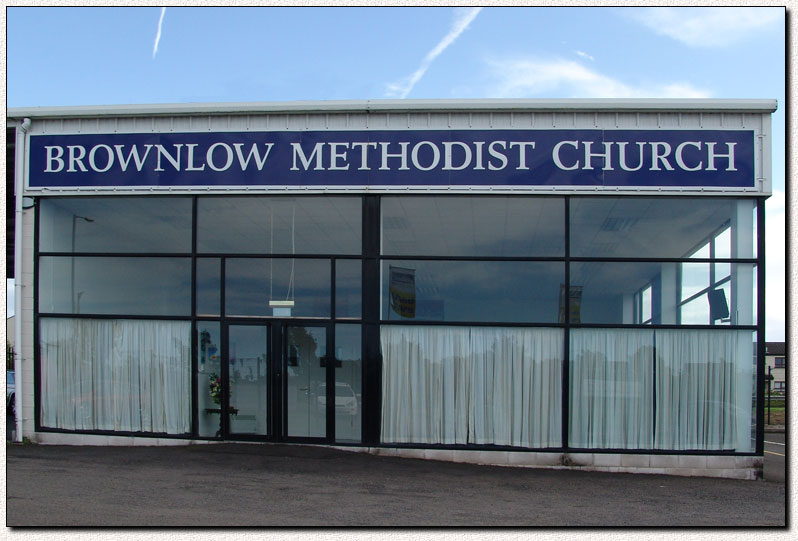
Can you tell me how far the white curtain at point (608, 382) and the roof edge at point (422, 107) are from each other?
328cm

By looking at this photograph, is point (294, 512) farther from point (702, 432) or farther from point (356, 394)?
point (702, 432)

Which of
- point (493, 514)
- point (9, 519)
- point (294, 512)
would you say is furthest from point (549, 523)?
point (9, 519)

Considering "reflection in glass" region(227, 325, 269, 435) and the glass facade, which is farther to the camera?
"reflection in glass" region(227, 325, 269, 435)

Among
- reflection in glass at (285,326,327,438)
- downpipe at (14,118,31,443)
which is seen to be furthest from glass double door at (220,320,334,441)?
downpipe at (14,118,31,443)

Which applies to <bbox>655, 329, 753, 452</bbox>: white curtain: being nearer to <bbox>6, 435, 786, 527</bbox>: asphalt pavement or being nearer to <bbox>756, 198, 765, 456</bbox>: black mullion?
<bbox>756, 198, 765, 456</bbox>: black mullion

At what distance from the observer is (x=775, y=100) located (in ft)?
30.3

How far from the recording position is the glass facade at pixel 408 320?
946cm

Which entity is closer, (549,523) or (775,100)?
(549,523)

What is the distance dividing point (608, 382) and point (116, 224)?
25.8ft

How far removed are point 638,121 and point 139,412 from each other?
8.69 meters

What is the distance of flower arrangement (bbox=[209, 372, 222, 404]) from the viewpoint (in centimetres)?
993

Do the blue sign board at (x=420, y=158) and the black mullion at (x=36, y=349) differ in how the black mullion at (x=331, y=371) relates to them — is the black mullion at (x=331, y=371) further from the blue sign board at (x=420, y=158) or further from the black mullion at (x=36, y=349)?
the black mullion at (x=36, y=349)

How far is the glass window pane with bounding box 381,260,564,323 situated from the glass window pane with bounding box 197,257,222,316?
2.55 metres

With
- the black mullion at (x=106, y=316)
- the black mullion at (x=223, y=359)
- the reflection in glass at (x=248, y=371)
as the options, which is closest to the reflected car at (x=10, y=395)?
the black mullion at (x=106, y=316)
